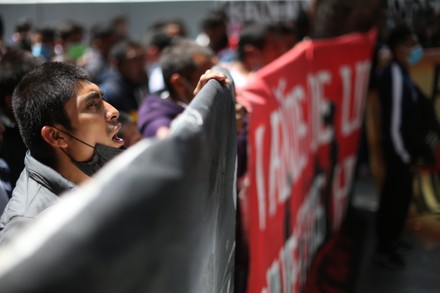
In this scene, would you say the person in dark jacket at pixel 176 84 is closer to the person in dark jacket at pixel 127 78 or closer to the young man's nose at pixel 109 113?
the young man's nose at pixel 109 113

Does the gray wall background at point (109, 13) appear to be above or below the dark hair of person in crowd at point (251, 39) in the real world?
below

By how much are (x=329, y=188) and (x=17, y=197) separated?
13.8ft

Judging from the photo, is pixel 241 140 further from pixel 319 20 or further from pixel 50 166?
pixel 319 20

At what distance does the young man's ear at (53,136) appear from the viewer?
7.46 feet

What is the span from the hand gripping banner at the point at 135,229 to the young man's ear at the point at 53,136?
45 centimetres

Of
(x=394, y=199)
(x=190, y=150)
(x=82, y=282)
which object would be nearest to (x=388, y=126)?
(x=394, y=199)

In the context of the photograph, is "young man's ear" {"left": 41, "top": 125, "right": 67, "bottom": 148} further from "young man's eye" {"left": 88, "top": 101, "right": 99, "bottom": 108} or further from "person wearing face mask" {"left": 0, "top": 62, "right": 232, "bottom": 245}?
"young man's eye" {"left": 88, "top": 101, "right": 99, "bottom": 108}

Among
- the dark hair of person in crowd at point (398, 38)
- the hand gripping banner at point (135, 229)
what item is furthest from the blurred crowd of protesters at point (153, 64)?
the dark hair of person in crowd at point (398, 38)

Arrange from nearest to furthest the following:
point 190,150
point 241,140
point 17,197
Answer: point 190,150 < point 17,197 < point 241,140

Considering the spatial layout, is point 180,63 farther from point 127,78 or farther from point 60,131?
point 127,78

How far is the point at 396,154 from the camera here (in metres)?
6.32

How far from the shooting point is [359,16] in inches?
304

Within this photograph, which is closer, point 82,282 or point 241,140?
point 82,282

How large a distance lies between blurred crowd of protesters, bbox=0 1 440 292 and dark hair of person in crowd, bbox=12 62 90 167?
0.81 feet
